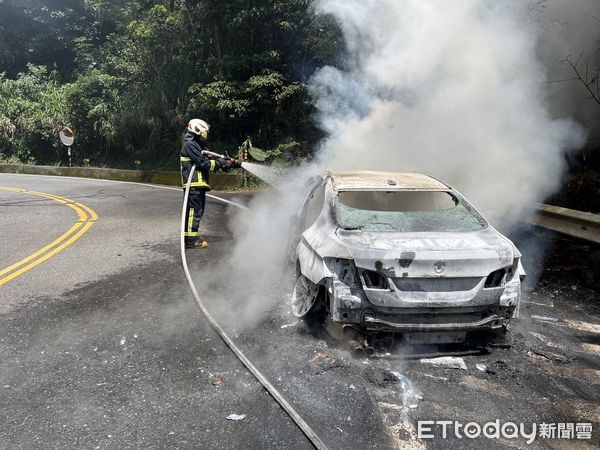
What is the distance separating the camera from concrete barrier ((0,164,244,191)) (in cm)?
1575

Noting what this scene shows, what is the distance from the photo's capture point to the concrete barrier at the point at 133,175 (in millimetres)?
15750

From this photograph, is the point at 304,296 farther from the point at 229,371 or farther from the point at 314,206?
the point at 314,206

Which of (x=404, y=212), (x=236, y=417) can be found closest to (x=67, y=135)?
(x=404, y=212)

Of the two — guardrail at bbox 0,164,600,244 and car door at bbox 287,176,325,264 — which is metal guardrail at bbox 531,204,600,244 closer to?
guardrail at bbox 0,164,600,244

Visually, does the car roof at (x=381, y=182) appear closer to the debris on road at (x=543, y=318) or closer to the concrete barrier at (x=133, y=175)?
the debris on road at (x=543, y=318)

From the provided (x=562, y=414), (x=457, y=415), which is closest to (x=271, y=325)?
(x=457, y=415)

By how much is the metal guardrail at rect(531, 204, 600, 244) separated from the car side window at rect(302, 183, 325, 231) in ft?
12.5

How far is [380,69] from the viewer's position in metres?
12.3

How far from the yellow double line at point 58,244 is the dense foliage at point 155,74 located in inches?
292

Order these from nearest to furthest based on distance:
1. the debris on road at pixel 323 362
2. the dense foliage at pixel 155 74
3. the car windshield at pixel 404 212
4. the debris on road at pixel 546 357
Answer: the debris on road at pixel 323 362
the debris on road at pixel 546 357
the car windshield at pixel 404 212
the dense foliage at pixel 155 74

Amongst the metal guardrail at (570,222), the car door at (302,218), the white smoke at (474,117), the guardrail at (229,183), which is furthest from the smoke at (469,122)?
the car door at (302,218)

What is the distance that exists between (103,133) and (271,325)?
21687 mm

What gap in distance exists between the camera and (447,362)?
367 cm

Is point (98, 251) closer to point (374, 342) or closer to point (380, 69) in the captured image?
point (374, 342)
